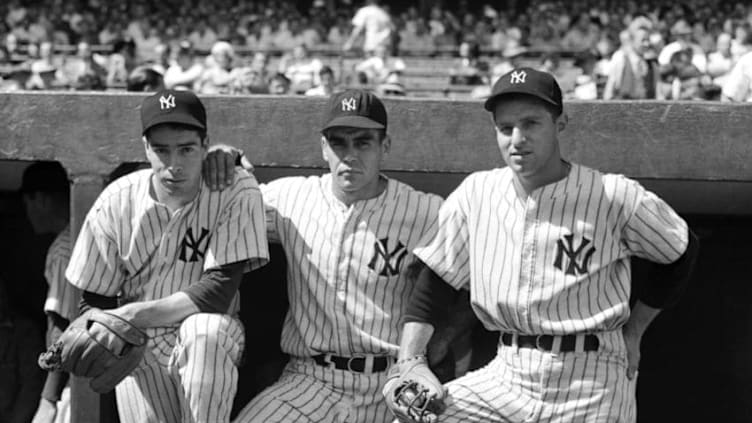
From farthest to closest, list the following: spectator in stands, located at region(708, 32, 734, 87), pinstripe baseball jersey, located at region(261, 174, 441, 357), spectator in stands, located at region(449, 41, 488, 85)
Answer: spectator in stands, located at region(449, 41, 488, 85) → spectator in stands, located at region(708, 32, 734, 87) → pinstripe baseball jersey, located at region(261, 174, 441, 357)

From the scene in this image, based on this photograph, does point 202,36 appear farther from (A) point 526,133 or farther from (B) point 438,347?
(A) point 526,133

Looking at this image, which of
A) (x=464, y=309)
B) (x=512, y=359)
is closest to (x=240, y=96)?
(x=464, y=309)

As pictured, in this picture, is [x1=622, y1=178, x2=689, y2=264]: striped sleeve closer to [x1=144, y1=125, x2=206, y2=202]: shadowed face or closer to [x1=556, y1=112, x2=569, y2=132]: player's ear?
[x1=556, y1=112, x2=569, y2=132]: player's ear

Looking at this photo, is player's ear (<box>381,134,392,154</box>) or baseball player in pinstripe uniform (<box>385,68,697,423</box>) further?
player's ear (<box>381,134,392,154</box>)

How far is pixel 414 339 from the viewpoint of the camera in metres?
3.31

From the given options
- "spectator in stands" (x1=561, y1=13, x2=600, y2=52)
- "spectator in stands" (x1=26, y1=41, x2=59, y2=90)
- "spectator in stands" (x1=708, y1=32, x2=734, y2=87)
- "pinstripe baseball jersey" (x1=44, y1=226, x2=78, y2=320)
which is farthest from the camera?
"spectator in stands" (x1=561, y1=13, x2=600, y2=52)

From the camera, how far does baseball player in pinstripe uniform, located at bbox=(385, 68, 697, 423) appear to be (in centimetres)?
317

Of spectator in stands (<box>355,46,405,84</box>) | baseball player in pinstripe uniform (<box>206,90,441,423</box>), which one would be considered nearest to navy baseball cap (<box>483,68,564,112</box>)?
baseball player in pinstripe uniform (<box>206,90,441,423</box>)

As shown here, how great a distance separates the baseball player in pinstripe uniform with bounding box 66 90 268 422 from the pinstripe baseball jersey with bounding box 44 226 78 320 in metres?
0.50

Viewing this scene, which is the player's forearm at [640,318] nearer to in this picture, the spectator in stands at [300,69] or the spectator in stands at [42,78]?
the spectator in stands at [300,69]

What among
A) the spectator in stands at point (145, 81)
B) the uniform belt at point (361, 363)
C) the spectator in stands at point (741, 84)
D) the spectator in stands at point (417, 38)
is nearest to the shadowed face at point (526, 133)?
the uniform belt at point (361, 363)

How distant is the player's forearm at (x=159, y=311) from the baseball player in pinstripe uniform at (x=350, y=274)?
0.40m

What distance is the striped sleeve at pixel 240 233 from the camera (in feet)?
11.3

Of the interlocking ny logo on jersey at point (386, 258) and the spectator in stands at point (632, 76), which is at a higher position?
the spectator in stands at point (632, 76)
